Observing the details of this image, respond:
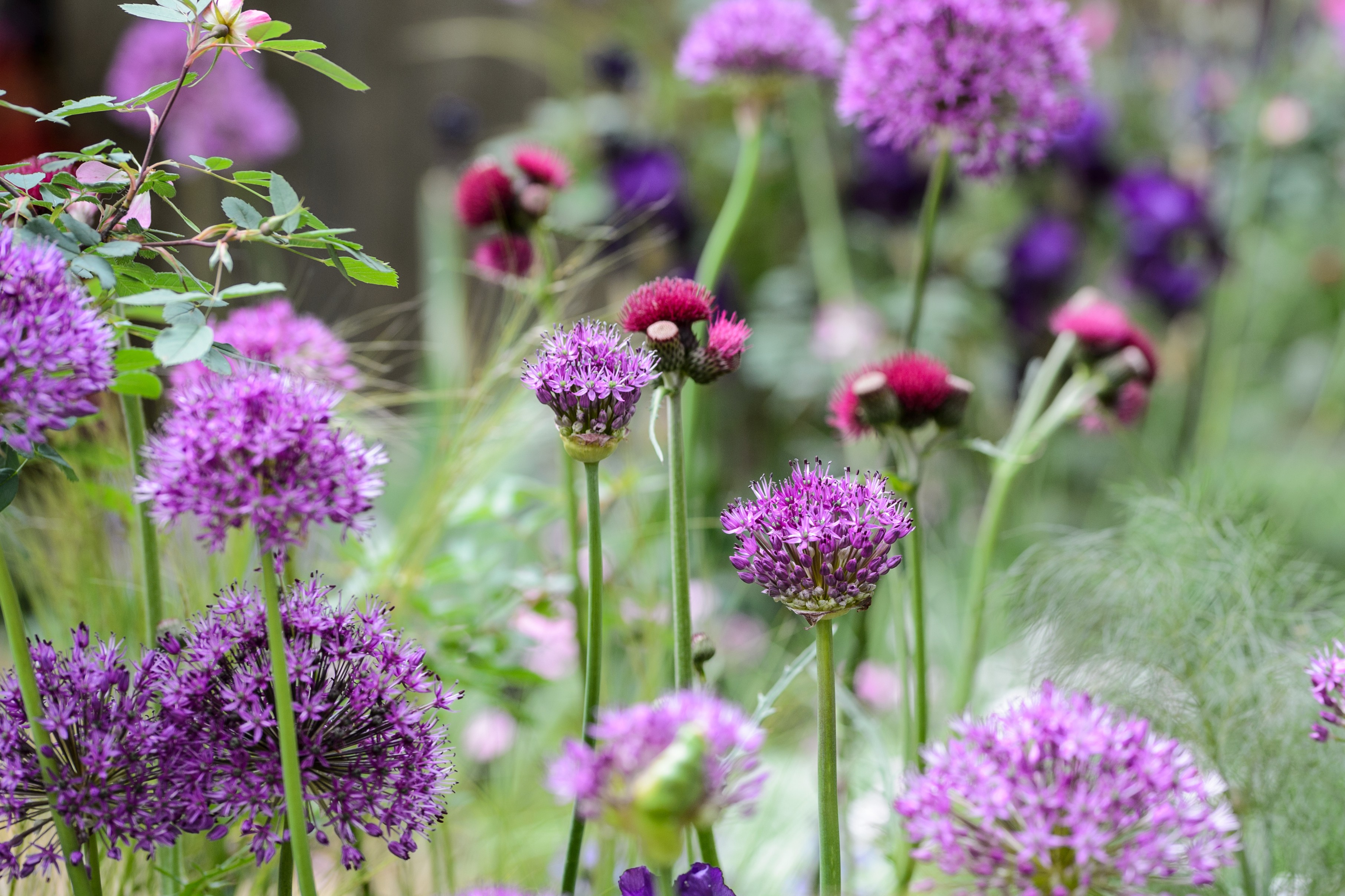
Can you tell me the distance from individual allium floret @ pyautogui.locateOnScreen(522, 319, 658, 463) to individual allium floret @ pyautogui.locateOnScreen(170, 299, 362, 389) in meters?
0.26

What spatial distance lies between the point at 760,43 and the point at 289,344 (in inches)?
22.7

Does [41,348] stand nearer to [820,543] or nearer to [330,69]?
[330,69]

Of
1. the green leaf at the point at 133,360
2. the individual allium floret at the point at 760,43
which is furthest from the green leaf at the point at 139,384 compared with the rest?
the individual allium floret at the point at 760,43

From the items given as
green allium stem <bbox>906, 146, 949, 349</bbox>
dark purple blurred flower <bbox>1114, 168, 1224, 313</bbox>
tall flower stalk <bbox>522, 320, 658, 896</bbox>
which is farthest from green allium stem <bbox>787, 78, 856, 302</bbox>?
tall flower stalk <bbox>522, 320, 658, 896</bbox>

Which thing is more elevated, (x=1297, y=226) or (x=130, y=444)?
(x=1297, y=226)

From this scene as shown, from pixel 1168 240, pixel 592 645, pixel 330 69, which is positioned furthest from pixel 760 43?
pixel 1168 240

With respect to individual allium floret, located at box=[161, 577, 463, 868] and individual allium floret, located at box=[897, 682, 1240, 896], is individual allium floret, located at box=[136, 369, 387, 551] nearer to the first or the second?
individual allium floret, located at box=[161, 577, 463, 868]

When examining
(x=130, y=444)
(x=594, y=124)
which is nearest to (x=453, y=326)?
(x=594, y=124)

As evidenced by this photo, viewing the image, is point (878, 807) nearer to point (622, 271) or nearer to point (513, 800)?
point (513, 800)

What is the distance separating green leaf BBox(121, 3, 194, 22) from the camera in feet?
1.58

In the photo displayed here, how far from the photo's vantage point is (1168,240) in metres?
1.67

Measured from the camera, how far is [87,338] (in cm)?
41

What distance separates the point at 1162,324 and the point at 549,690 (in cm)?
142

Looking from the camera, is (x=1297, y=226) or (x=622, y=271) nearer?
(x=622, y=271)
